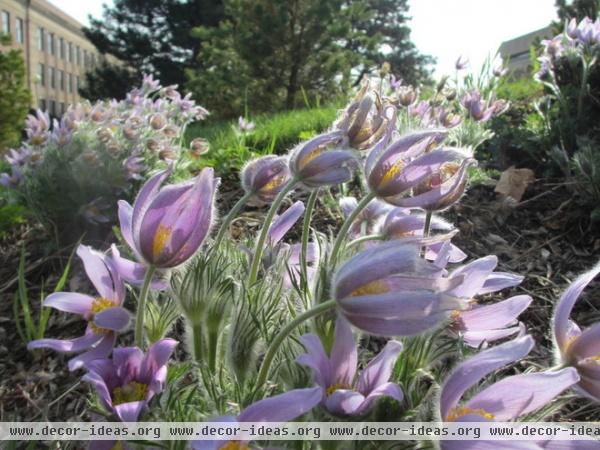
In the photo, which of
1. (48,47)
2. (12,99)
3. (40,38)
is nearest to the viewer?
(12,99)

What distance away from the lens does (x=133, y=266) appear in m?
1.01

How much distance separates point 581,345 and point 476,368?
194mm

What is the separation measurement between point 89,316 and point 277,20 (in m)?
12.9

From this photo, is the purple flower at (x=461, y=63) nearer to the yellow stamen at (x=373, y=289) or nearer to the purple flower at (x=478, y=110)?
the purple flower at (x=478, y=110)

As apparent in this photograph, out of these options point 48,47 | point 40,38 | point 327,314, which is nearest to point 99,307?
point 327,314

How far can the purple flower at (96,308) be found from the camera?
0.93 m

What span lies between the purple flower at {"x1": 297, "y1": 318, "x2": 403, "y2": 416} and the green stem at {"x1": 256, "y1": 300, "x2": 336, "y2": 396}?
22mm

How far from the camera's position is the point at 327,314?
2.77 ft

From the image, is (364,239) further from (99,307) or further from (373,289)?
(99,307)

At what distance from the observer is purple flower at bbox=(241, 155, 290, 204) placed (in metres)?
1.09

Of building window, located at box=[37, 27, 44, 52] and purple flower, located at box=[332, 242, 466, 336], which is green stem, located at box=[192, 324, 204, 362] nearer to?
purple flower, located at box=[332, 242, 466, 336]

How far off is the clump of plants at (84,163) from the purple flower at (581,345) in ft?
6.71

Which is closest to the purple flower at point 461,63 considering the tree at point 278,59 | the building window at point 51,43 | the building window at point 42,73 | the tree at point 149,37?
the tree at point 278,59

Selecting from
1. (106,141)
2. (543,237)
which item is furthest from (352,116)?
(106,141)
